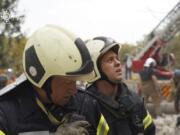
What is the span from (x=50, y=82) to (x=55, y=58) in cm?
13

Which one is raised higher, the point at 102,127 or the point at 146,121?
the point at 102,127

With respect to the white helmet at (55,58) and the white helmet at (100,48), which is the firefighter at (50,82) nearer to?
the white helmet at (55,58)

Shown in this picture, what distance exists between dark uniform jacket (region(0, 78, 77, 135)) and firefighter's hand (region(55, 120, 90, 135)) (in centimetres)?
6

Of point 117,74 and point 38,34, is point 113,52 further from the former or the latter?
point 38,34

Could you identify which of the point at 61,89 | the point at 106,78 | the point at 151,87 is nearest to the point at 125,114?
the point at 106,78

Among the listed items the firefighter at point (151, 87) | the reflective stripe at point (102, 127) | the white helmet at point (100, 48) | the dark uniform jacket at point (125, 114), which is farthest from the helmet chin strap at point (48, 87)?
the firefighter at point (151, 87)

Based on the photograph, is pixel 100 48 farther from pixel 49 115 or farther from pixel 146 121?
pixel 49 115

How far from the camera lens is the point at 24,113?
2.79m

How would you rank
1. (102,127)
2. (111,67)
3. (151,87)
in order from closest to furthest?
(102,127)
(111,67)
(151,87)

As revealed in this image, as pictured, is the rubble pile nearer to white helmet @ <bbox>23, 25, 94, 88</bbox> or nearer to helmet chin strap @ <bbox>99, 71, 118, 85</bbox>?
helmet chin strap @ <bbox>99, 71, 118, 85</bbox>

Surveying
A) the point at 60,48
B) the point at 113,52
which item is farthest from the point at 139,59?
the point at 60,48

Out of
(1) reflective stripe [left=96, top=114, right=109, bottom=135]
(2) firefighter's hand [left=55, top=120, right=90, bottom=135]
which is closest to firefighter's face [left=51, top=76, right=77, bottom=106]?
(2) firefighter's hand [left=55, top=120, right=90, bottom=135]

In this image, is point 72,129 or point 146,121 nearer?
point 72,129

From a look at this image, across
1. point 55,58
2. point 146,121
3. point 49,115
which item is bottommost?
point 146,121
